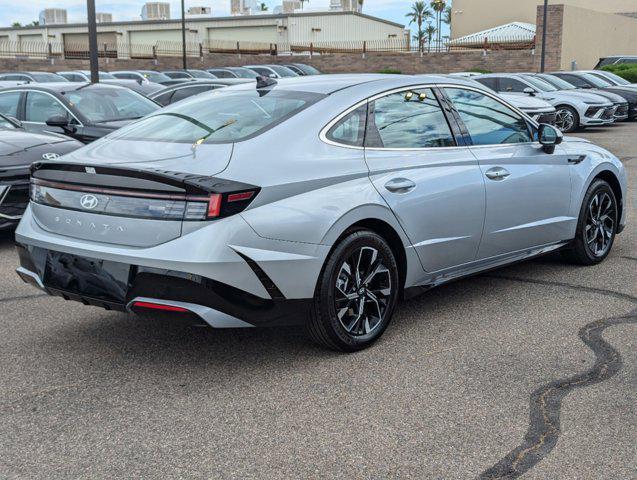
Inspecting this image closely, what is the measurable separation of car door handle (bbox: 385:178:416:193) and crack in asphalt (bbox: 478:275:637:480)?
4.55ft

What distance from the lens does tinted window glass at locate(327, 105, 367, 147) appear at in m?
4.70

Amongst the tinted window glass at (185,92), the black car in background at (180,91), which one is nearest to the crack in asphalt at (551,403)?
the black car in background at (180,91)

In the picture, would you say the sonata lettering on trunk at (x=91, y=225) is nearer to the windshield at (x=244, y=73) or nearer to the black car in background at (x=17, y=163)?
the black car in background at (x=17, y=163)

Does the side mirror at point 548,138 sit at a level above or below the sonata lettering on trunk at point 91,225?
above

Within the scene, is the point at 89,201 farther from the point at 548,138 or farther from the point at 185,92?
the point at 185,92

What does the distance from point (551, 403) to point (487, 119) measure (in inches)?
97.2

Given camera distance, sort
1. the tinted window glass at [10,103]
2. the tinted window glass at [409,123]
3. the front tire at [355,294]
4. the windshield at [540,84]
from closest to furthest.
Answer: the front tire at [355,294] < the tinted window glass at [409,123] < the tinted window glass at [10,103] < the windshield at [540,84]

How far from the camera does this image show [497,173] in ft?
18.1

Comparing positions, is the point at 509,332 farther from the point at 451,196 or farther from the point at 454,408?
the point at 454,408

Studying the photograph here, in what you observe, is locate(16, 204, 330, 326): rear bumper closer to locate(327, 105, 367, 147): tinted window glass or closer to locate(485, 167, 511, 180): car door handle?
locate(327, 105, 367, 147): tinted window glass

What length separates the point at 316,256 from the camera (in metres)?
4.30

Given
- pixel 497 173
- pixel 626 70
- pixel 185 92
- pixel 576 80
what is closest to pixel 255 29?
pixel 626 70

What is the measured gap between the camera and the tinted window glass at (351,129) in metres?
4.70

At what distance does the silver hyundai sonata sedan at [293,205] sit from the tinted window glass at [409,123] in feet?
0.03
